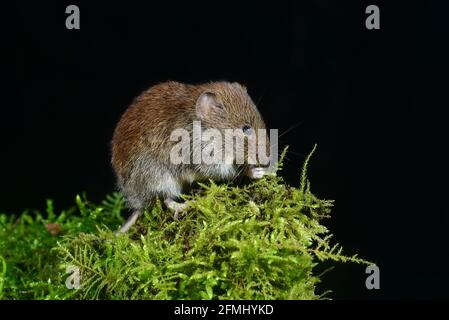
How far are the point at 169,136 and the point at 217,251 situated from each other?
89cm

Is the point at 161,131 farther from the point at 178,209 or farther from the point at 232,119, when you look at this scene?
the point at 178,209

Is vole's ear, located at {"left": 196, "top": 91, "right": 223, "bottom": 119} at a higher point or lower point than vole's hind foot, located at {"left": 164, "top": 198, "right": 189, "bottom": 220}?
higher

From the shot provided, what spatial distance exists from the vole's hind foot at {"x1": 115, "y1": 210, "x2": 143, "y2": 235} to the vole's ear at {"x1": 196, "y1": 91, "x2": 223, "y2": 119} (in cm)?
59

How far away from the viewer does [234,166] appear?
3.31 meters

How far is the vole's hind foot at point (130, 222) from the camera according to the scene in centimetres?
316

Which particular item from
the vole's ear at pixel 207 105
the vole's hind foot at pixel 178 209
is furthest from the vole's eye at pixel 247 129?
the vole's hind foot at pixel 178 209

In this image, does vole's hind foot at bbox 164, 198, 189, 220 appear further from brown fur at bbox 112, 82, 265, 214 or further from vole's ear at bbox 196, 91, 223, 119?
vole's ear at bbox 196, 91, 223, 119

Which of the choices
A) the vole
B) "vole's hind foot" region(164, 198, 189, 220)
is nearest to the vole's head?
the vole

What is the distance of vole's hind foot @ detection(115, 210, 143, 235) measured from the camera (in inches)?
124

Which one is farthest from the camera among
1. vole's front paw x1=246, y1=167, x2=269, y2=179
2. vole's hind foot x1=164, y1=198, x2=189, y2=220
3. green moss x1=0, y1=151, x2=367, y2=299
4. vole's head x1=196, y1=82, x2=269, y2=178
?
vole's head x1=196, y1=82, x2=269, y2=178

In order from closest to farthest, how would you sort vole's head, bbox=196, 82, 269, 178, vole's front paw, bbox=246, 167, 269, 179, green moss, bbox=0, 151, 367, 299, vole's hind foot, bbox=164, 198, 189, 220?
green moss, bbox=0, 151, 367, 299
vole's hind foot, bbox=164, 198, 189, 220
vole's front paw, bbox=246, 167, 269, 179
vole's head, bbox=196, 82, 269, 178

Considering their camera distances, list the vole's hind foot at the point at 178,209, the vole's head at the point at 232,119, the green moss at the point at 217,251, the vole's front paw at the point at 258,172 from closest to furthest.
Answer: the green moss at the point at 217,251 < the vole's hind foot at the point at 178,209 < the vole's front paw at the point at 258,172 < the vole's head at the point at 232,119

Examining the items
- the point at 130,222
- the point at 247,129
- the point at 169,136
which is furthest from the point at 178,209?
the point at 247,129

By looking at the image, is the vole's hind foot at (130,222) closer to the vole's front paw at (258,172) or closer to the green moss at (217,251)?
the green moss at (217,251)
